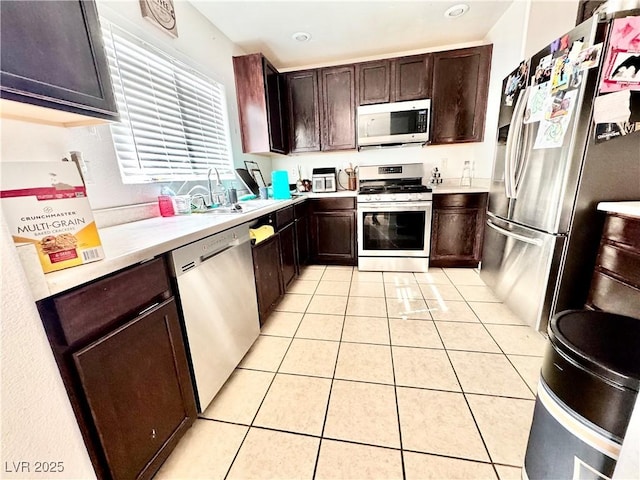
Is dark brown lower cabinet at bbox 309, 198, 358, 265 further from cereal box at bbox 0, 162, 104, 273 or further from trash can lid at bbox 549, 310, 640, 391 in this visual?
cereal box at bbox 0, 162, 104, 273

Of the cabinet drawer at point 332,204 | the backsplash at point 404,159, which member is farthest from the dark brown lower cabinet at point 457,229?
the cabinet drawer at point 332,204

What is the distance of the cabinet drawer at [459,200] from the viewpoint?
2670 millimetres

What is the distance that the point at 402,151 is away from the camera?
3.24 meters

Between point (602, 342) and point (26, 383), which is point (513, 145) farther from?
point (26, 383)

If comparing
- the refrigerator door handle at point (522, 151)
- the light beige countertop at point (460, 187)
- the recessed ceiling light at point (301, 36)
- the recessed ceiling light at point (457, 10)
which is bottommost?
the light beige countertop at point (460, 187)

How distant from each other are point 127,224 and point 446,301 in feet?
8.09

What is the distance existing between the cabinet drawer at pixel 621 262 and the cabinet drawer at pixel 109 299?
2.14 meters

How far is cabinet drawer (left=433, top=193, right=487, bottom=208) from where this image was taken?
267 cm

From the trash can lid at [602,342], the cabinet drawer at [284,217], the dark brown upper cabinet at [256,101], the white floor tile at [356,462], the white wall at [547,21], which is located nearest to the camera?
the trash can lid at [602,342]

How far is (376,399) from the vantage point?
51.1 inches

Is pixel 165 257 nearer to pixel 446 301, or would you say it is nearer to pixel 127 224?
pixel 127 224

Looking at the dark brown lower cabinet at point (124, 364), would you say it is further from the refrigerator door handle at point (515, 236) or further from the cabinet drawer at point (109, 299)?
the refrigerator door handle at point (515, 236)

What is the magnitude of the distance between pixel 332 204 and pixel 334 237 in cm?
41

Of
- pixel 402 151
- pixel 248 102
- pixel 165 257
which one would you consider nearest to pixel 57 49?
pixel 165 257
